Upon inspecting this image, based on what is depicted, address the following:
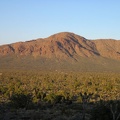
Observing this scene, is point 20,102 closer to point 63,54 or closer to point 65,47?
point 63,54

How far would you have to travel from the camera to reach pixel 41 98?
26.4 m

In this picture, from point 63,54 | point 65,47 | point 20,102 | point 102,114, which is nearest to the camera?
point 102,114

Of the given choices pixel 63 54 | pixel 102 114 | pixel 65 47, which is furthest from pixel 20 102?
pixel 65 47

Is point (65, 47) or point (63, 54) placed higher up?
Answer: point (65, 47)

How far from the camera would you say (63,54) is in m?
136

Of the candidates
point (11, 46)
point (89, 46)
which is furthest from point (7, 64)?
point (89, 46)

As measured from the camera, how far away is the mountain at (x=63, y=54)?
120 metres

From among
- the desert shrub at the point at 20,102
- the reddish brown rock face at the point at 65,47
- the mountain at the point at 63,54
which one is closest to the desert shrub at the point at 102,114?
the desert shrub at the point at 20,102

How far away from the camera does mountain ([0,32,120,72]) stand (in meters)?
120

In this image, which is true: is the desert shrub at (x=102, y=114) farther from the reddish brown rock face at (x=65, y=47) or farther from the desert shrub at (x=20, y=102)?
the reddish brown rock face at (x=65, y=47)

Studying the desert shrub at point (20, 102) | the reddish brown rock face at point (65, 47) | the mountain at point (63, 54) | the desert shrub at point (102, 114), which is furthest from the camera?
the reddish brown rock face at point (65, 47)

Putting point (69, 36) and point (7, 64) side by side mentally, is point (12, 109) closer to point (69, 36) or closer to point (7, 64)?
point (7, 64)

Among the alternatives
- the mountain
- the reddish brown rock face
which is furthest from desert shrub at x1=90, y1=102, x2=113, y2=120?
the reddish brown rock face

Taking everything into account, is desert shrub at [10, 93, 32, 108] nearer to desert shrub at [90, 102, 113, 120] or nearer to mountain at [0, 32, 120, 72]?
desert shrub at [90, 102, 113, 120]
